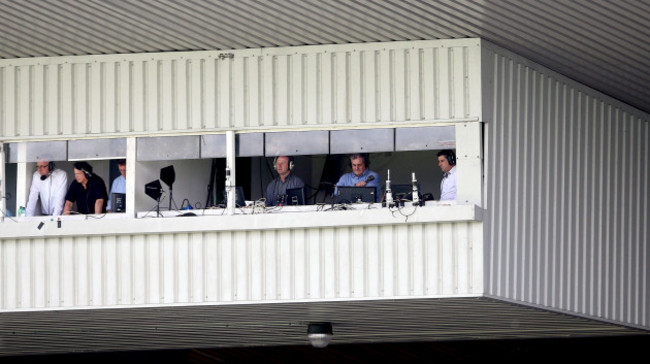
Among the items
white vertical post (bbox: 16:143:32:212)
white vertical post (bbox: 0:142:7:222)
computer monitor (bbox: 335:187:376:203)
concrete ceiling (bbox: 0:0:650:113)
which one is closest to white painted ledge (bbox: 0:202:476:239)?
computer monitor (bbox: 335:187:376:203)

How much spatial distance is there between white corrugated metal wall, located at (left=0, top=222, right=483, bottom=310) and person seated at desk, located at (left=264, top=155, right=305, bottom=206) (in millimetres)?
550

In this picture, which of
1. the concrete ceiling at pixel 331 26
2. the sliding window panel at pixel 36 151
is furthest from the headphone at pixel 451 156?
the sliding window panel at pixel 36 151

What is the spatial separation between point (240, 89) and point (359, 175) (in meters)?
2.08

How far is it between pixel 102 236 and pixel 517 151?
590cm

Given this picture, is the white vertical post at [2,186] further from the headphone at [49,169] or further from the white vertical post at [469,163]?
the white vertical post at [469,163]

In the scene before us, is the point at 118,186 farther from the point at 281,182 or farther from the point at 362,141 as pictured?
the point at 362,141

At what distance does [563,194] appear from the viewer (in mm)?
19391

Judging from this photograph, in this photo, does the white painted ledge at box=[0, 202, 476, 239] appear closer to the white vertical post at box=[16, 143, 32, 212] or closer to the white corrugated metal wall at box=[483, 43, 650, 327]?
the white vertical post at box=[16, 143, 32, 212]

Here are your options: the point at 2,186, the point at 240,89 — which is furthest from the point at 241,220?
the point at 2,186

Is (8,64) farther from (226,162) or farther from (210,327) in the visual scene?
(210,327)

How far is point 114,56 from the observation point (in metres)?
19.4

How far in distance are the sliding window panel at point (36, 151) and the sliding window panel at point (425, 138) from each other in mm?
4876

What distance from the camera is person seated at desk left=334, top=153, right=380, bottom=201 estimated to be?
18703mm

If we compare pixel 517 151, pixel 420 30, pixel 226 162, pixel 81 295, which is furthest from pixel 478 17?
pixel 81 295
